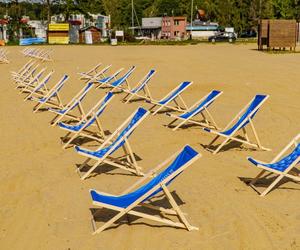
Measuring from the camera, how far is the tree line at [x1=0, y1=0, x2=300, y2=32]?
2191 inches

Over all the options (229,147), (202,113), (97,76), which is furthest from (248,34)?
(229,147)

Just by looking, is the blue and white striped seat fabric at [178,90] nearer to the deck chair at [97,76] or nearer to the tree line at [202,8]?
the deck chair at [97,76]

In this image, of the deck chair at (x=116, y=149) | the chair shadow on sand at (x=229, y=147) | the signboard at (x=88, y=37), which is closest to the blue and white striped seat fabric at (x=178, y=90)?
the chair shadow on sand at (x=229, y=147)

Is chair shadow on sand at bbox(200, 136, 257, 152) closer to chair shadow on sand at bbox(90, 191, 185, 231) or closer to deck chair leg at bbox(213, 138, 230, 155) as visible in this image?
deck chair leg at bbox(213, 138, 230, 155)

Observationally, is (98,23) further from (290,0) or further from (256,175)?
(256,175)

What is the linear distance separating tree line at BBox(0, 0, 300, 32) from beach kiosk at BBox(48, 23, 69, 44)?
314 inches

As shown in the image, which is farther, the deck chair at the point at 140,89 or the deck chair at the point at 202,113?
the deck chair at the point at 140,89

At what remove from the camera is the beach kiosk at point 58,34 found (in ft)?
144

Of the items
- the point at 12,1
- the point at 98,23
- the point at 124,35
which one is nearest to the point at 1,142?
the point at 124,35

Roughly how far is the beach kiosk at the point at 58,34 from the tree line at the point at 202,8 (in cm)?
799

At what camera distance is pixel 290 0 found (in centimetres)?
6712

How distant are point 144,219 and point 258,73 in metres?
→ 12.9

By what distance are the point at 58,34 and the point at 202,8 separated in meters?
49.1

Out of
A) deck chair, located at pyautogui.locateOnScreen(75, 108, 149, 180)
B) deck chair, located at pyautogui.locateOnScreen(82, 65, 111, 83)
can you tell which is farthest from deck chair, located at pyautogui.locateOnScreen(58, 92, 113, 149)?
deck chair, located at pyautogui.locateOnScreen(82, 65, 111, 83)
